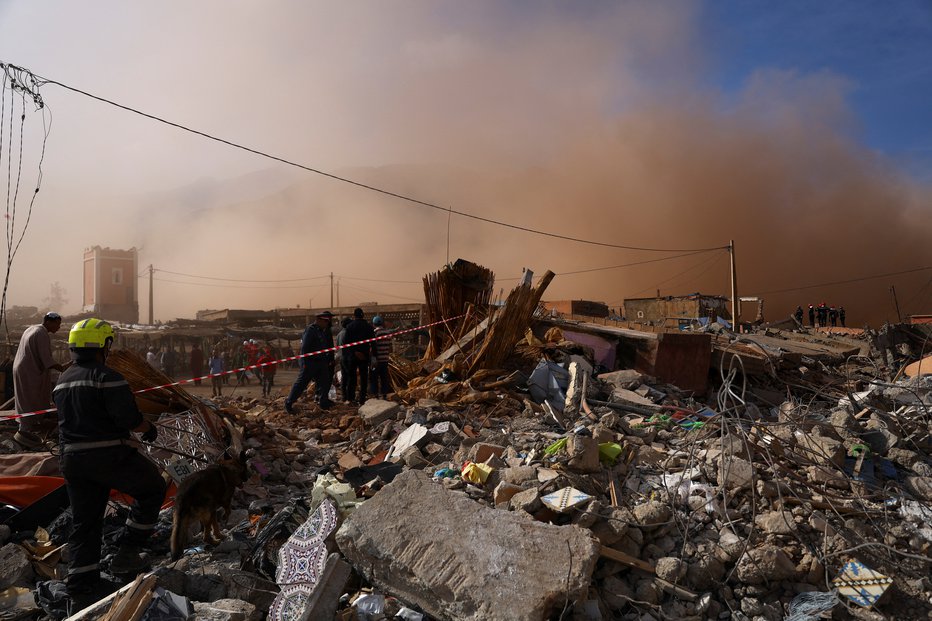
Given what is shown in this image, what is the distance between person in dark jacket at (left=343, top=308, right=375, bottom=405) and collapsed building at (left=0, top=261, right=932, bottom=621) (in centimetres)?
206

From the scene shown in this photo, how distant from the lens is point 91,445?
10.8 feet

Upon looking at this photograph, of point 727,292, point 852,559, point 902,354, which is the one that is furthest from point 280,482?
point 727,292

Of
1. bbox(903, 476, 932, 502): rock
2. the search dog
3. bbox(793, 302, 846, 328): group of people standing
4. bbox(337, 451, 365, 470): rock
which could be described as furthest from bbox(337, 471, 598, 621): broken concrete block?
bbox(793, 302, 846, 328): group of people standing

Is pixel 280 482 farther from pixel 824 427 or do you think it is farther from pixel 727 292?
pixel 727 292

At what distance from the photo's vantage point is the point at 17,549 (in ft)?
11.8

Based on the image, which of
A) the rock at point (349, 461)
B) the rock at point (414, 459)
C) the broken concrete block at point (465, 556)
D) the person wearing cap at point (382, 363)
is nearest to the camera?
the broken concrete block at point (465, 556)

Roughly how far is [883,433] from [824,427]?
19.4 inches

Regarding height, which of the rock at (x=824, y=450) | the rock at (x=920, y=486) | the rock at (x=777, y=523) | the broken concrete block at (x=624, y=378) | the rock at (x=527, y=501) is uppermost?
the broken concrete block at (x=624, y=378)

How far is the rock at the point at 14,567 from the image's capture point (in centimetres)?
341

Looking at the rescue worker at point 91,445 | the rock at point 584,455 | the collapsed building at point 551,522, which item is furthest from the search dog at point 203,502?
the rock at point 584,455

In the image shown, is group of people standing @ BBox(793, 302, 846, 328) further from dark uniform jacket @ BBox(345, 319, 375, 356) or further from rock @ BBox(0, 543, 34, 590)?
rock @ BBox(0, 543, 34, 590)

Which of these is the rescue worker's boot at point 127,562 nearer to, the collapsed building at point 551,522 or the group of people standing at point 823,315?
the collapsed building at point 551,522

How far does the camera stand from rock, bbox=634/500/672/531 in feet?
11.8

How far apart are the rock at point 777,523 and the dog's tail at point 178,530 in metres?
3.79
